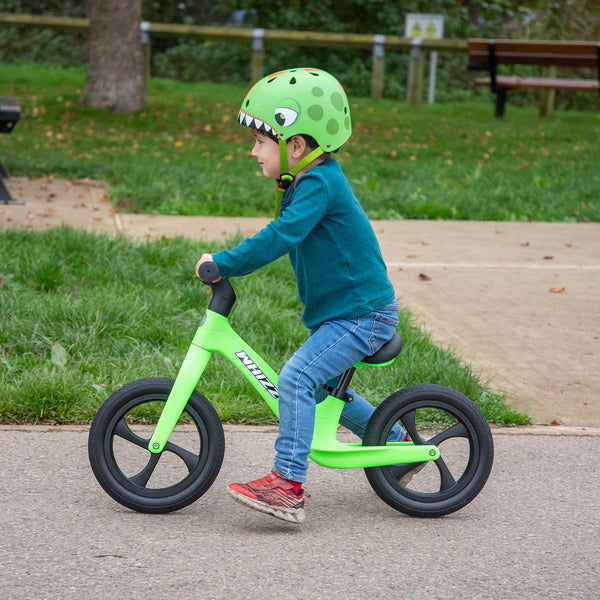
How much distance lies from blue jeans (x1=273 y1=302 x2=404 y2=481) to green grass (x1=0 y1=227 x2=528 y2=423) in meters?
0.95

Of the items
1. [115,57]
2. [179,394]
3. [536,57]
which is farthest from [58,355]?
[536,57]

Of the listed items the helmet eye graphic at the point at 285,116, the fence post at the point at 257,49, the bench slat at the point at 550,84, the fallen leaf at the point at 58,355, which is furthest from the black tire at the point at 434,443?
the fence post at the point at 257,49

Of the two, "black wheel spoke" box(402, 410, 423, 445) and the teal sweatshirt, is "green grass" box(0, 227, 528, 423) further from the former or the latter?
the teal sweatshirt

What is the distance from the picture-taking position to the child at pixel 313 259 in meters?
Result: 2.87

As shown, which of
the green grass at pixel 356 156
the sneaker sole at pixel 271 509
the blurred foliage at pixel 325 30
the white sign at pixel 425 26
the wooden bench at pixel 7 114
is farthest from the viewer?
the blurred foliage at pixel 325 30

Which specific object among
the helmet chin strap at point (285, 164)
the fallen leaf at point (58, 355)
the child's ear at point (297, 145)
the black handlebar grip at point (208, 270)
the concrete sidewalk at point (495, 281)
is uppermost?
the child's ear at point (297, 145)

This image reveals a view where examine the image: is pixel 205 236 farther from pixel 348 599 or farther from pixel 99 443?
pixel 348 599

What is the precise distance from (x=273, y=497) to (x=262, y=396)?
13.0 inches

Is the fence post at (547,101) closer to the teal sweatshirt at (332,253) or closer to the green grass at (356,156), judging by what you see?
the green grass at (356,156)

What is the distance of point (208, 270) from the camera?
9.20ft

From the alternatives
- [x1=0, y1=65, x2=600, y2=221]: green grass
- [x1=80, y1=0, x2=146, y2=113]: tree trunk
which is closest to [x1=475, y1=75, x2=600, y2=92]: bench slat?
[x1=0, y1=65, x2=600, y2=221]: green grass

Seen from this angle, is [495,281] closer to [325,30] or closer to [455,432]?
[455,432]

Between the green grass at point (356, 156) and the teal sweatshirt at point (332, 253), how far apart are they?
4813mm

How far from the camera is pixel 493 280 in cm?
611
